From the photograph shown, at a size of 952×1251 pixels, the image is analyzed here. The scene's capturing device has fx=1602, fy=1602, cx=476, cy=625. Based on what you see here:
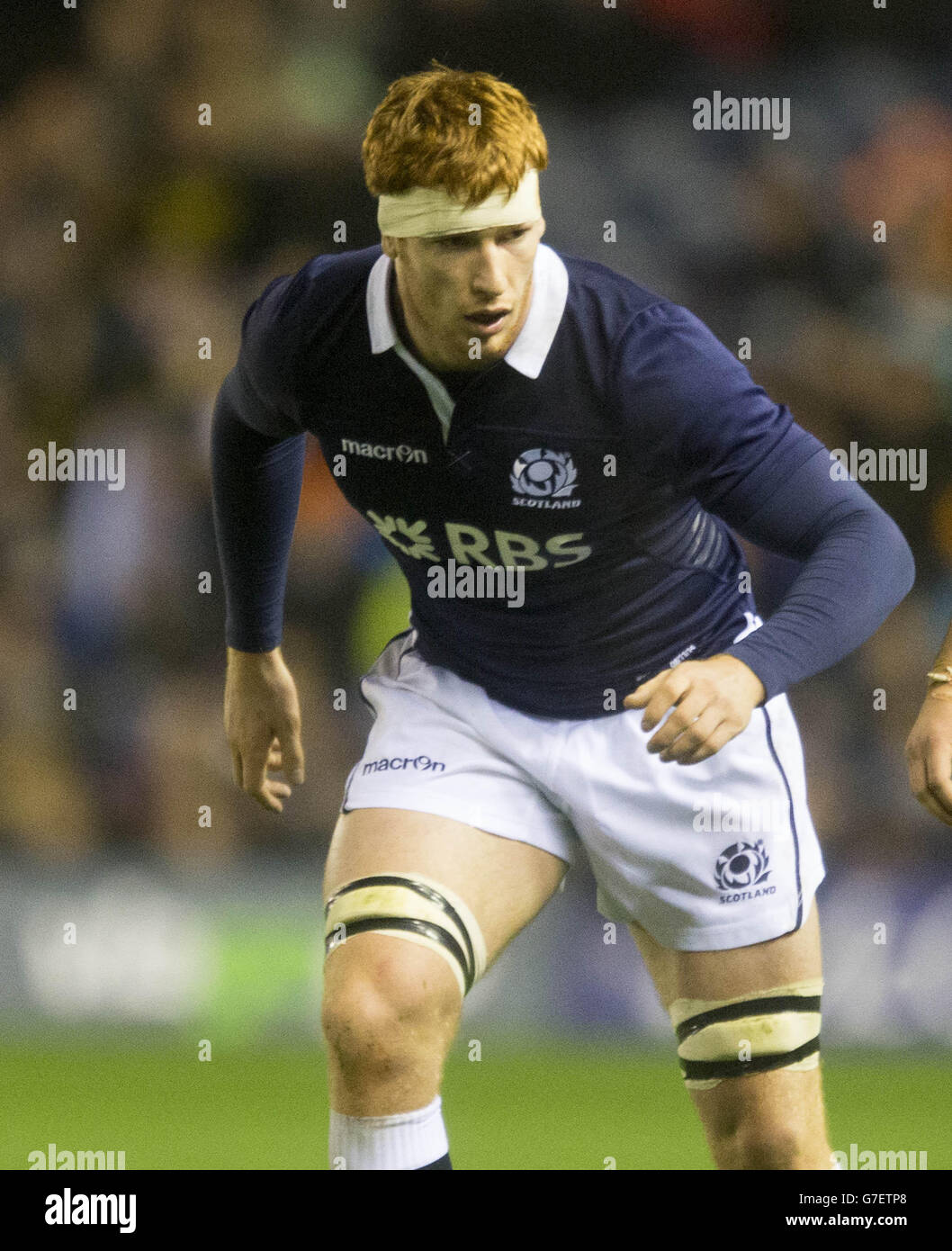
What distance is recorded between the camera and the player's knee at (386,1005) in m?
1.98

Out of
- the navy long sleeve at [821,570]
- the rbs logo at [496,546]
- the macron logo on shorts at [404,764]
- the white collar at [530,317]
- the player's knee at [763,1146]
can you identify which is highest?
the white collar at [530,317]

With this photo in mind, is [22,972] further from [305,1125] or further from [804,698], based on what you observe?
[804,698]

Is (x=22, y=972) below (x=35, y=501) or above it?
below

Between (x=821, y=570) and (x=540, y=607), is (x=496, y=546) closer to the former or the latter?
(x=540, y=607)

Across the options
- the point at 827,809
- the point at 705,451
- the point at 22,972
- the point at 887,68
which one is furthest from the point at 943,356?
the point at 22,972

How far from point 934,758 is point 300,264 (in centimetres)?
205

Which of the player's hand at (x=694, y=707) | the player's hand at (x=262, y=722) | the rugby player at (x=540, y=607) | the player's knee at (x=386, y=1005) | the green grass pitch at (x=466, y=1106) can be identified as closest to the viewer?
the player's hand at (x=694, y=707)

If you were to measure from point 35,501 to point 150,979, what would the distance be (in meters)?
1.16

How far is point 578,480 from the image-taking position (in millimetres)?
2270

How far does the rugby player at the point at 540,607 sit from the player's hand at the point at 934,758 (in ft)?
0.59

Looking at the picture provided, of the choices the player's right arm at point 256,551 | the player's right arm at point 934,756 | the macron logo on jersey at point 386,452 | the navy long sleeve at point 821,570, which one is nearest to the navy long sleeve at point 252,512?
the player's right arm at point 256,551

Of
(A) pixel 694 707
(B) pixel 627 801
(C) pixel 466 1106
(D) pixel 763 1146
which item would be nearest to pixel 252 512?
(B) pixel 627 801

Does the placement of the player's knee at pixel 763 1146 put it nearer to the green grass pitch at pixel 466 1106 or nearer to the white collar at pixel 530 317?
the green grass pitch at pixel 466 1106

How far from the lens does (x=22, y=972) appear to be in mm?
3621
